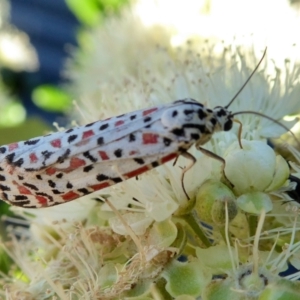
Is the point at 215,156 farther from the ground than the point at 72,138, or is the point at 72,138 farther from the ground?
the point at 72,138

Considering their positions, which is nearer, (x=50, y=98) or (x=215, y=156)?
(x=215, y=156)

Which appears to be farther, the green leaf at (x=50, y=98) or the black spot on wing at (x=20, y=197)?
the green leaf at (x=50, y=98)

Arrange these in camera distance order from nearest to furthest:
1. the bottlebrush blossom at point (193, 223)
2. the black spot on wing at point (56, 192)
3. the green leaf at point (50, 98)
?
the bottlebrush blossom at point (193, 223)
the black spot on wing at point (56, 192)
the green leaf at point (50, 98)

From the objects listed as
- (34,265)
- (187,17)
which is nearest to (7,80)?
(187,17)

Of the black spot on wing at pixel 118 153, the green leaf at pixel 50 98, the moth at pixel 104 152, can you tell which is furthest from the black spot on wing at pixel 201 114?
the green leaf at pixel 50 98

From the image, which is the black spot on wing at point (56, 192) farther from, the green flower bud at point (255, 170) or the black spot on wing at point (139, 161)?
the green flower bud at point (255, 170)

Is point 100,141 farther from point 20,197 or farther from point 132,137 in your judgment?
point 20,197

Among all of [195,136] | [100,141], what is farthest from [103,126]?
[195,136]

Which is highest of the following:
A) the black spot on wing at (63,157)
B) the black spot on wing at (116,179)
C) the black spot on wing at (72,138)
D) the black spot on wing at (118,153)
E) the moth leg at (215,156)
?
the black spot on wing at (72,138)

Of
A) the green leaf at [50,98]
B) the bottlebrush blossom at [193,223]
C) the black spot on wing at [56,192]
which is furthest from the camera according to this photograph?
the green leaf at [50,98]

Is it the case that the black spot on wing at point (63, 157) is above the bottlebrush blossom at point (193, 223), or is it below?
above
